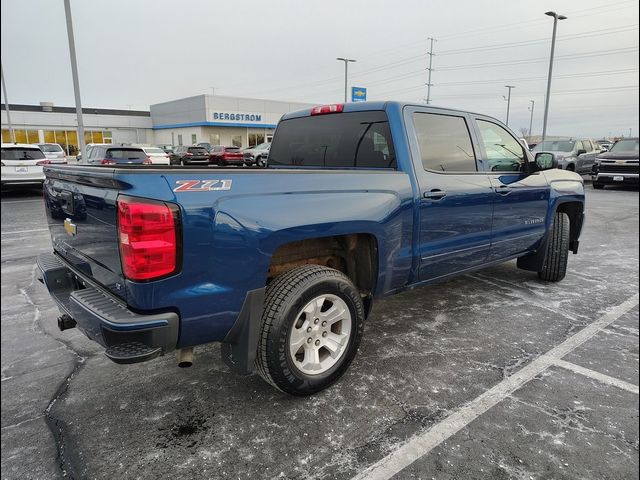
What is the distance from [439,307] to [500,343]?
0.89 meters

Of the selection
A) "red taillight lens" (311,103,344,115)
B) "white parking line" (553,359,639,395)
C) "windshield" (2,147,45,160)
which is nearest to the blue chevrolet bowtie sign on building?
"windshield" (2,147,45,160)

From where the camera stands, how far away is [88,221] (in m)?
Answer: 2.51

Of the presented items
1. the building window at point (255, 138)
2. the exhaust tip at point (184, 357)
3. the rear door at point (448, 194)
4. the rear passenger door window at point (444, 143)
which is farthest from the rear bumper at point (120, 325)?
the building window at point (255, 138)

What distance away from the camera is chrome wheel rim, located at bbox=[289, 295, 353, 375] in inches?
108

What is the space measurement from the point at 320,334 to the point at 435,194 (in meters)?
1.41

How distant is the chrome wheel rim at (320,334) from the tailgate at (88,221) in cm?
105

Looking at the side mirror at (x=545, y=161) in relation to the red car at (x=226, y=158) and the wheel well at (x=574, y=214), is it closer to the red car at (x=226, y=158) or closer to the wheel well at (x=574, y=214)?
the wheel well at (x=574, y=214)

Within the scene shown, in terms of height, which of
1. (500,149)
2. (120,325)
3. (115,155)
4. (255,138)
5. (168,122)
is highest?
(168,122)

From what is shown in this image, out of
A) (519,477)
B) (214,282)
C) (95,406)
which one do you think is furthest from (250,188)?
(519,477)

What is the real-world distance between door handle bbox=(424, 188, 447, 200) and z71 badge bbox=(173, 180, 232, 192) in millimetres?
1658

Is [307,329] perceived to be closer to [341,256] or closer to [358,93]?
[341,256]

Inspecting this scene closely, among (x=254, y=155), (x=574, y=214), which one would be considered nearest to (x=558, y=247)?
(x=574, y=214)

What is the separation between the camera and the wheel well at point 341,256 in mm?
3002

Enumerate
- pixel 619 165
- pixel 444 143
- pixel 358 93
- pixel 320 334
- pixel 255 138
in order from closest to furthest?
pixel 320 334 → pixel 444 143 → pixel 619 165 → pixel 358 93 → pixel 255 138
